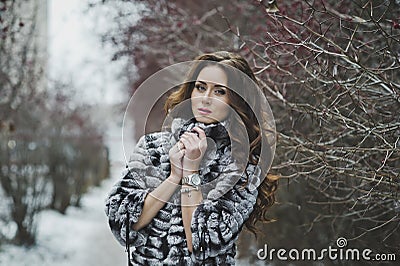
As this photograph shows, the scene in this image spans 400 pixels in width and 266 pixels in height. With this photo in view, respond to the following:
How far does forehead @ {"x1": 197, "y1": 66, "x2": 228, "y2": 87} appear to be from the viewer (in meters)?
1.95

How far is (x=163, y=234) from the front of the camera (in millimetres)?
1938

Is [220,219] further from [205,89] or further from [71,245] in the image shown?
[71,245]

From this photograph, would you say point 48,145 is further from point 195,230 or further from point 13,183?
point 195,230

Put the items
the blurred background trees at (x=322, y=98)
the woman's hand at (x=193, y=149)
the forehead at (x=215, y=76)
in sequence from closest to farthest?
the woman's hand at (x=193, y=149), the forehead at (x=215, y=76), the blurred background trees at (x=322, y=98)

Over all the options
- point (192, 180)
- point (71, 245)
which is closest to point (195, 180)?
point (192, 180)

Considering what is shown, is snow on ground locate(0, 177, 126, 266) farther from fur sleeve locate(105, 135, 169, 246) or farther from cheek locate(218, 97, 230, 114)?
cheek locate(218, 97, 230, 114)

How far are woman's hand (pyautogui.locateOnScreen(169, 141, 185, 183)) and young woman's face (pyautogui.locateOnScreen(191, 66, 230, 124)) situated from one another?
14 cm

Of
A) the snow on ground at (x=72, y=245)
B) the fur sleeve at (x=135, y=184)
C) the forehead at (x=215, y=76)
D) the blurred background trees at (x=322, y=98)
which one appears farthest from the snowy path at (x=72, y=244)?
the forehead at (x=215, y=76)

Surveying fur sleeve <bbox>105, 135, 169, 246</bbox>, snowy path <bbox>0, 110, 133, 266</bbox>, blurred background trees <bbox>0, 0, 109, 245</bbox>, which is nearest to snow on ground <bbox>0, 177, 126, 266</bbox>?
snowy path <bbox>0, 110, 133, 266</bbox>

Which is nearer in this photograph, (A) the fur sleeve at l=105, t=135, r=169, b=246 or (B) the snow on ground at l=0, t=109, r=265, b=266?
(A) the fur sleeve at l=105, t=135, r=169, b=246

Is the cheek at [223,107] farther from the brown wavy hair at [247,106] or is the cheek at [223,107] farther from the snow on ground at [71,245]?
the snow on ground at [71,245]

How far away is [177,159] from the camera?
1.85 m

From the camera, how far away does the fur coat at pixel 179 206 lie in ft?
6.10

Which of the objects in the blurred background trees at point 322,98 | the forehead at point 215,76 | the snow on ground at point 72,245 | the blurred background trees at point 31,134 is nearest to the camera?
the forehead at point 215,76
